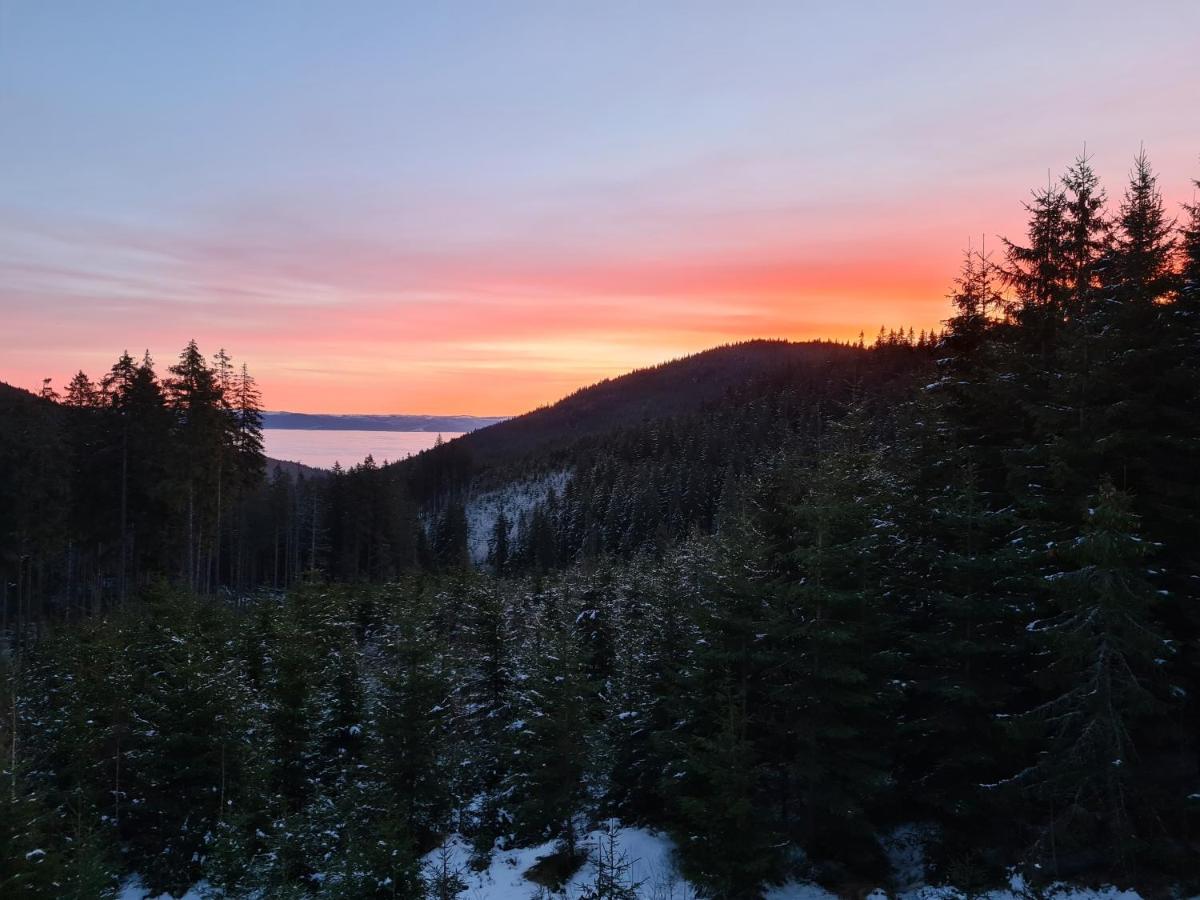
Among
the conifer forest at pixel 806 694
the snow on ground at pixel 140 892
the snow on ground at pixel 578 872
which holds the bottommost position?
the snow on ground at pixel 140 892

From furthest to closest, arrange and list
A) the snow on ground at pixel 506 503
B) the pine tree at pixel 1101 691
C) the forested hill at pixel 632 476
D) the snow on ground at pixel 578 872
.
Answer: the snow on ground at pixel 506 503
the forested hill at pixel 632 476
the snow on ground at pixel 578 872
the pine tree at pixel 1101 691

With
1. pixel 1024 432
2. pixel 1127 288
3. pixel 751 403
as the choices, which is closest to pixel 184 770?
pixel 1024 432

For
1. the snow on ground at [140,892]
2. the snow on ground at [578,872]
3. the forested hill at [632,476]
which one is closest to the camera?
the snow on ground at [578,872]

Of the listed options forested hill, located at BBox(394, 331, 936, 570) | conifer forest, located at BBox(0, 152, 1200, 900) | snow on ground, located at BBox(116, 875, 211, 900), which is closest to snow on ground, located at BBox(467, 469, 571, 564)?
forested hill, located at BBox(394, 331, 936, 570)

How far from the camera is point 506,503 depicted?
468 ft

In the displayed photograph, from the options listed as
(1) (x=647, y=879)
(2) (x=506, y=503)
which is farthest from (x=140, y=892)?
(2) (x=506, y=503)

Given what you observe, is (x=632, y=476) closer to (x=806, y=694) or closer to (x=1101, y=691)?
(x=806, y=694)

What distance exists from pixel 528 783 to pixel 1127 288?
21489 millimetres

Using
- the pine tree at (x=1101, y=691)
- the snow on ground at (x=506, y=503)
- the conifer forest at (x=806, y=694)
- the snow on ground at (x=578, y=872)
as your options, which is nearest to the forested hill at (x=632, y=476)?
the snow on ground at (x=506, y=503)

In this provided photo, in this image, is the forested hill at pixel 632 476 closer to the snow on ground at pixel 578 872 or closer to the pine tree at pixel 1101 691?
the snow on ground at pixel 578 872

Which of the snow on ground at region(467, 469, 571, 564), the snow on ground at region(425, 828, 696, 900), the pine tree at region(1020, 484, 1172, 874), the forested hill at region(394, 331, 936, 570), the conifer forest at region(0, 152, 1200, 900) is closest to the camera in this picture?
the pine tree at region(1020, 484, 1172, 874)

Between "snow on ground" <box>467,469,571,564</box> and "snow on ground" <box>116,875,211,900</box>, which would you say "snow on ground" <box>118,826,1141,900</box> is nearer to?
"snow on ground" <box>116,875,211,900</box>

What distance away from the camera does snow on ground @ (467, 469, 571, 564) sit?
133 meters

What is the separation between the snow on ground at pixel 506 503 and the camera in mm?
132625
